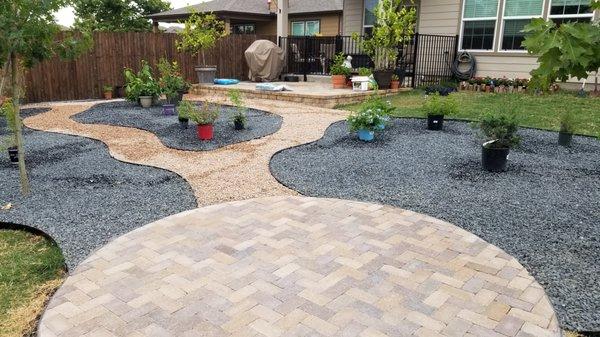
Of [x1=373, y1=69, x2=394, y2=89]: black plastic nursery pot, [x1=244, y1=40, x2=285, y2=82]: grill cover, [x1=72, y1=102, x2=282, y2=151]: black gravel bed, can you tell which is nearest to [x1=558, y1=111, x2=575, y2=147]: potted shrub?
[x1=72, y1=102, x2=282, y2=151]: black gravel bed

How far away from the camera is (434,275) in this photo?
296 centimetres

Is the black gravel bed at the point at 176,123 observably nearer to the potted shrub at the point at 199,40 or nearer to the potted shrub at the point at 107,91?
the potted shrub at the point at 107,91

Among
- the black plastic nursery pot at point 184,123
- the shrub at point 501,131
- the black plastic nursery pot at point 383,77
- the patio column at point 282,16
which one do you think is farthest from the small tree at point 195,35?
the shrub at point 501,131

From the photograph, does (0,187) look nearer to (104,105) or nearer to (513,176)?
(513,176)

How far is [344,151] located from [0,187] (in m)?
4.39

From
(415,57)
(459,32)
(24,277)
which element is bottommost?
(24,277)

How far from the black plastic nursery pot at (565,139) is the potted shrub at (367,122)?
2.77 metres

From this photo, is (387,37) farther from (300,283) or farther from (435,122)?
(300,283)

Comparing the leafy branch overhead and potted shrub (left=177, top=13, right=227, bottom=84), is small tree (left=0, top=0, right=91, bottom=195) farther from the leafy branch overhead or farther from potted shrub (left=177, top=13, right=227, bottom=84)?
the leafy branch overhead

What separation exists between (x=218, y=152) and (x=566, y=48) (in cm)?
525

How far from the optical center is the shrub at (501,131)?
5.50 metres

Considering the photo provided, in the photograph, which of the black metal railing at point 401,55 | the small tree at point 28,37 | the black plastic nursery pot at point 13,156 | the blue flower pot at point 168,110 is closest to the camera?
the small tree at point 28,37

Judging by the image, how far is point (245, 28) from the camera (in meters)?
25.0

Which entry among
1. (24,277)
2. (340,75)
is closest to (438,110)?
(340,75)
